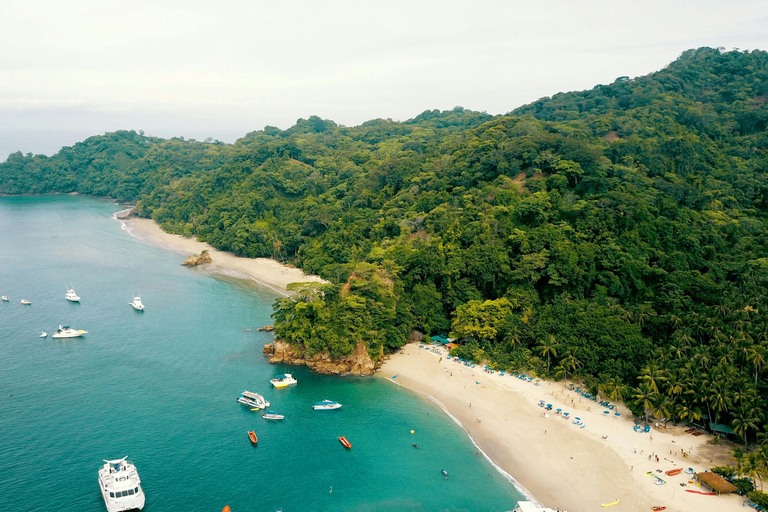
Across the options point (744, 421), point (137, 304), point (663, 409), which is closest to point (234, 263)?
point (137, 304)

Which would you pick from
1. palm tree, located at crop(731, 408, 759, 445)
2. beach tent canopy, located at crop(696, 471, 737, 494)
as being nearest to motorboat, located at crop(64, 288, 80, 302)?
beach tent canopy, located at crop(696, 471, 737, 494)

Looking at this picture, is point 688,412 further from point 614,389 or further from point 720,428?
point 614,389

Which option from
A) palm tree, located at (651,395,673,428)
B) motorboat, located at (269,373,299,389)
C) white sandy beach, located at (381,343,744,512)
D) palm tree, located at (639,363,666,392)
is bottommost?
white sandy beach, located at (381,343,744,512)

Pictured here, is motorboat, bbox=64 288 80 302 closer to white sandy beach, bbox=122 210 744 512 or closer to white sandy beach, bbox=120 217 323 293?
white sandy beach, bbox=120 217 323 293

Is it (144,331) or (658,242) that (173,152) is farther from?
(658,242)

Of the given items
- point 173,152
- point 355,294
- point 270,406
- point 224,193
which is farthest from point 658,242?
point 173,152

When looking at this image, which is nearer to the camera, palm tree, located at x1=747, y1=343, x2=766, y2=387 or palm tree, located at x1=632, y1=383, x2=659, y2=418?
palm tree, located at x1=747, y1=343, x2=766, y2=387
